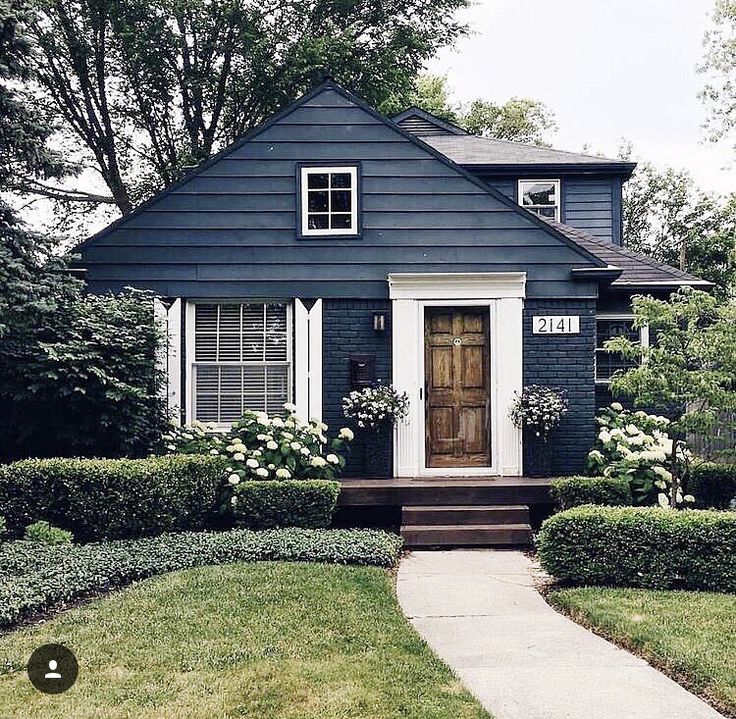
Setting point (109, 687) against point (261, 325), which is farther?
point (261, 325)

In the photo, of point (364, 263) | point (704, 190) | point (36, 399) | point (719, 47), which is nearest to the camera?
point (36, 399)

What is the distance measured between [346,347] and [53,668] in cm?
646

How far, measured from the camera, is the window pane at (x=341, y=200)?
1084 cm

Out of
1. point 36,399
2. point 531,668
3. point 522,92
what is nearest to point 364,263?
point 36,399

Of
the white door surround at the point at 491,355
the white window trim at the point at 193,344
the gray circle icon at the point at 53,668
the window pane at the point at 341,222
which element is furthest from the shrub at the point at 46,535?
the window pane at the point at 341,222

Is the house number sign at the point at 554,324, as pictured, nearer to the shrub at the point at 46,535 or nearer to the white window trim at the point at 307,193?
the white window trim at the point at 307,193

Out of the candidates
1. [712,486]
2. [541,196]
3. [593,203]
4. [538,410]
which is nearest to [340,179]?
[538,410]

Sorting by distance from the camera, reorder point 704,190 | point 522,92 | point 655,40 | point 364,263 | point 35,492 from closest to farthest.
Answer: point 35,492 < point 364,263 < point 655,40 < point 704,190 < point 522,92

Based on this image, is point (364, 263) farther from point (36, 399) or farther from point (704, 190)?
point (704, 190)

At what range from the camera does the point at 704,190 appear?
28.5 meters

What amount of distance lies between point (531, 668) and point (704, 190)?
87.3ft

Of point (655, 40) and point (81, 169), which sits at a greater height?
point (655, 40)

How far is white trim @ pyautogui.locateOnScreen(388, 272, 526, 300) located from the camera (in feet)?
34.6

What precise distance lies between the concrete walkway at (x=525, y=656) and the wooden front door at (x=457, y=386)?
3016 millimetres
